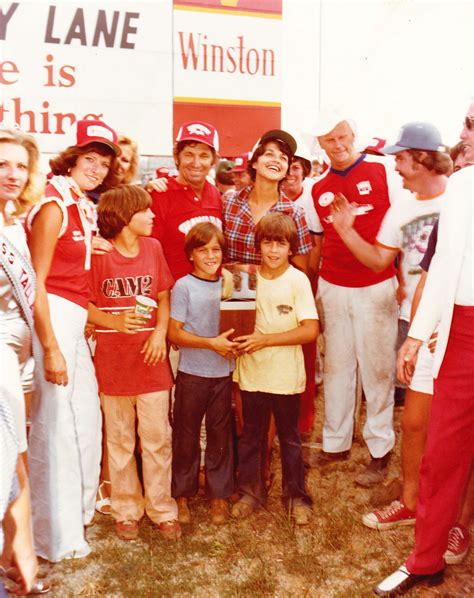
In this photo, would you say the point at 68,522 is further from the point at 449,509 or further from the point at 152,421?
the point at 449,509

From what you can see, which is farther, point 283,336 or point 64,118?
point 64,118

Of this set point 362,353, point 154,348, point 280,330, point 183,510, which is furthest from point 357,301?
point 183,510

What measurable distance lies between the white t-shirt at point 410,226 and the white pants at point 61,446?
1824mm

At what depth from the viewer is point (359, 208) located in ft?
12.4

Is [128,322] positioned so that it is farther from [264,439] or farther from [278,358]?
[264,439]

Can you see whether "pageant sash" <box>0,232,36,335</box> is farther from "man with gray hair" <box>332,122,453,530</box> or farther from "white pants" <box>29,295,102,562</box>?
"man with gray hair" <box>332,122,453,530</box>

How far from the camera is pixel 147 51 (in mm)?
4109

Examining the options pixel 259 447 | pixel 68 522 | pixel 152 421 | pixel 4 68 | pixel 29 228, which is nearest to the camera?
pixel 29 228

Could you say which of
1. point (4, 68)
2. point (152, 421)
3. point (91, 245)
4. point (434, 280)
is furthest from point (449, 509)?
point (4, 68)

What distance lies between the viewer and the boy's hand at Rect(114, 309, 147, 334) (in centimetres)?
299

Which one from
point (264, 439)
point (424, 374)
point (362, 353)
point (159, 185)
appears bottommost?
point (264, 439)

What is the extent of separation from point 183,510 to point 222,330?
108 centimetres

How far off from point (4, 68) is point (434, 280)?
299 cm

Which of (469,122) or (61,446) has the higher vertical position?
(469,122)
